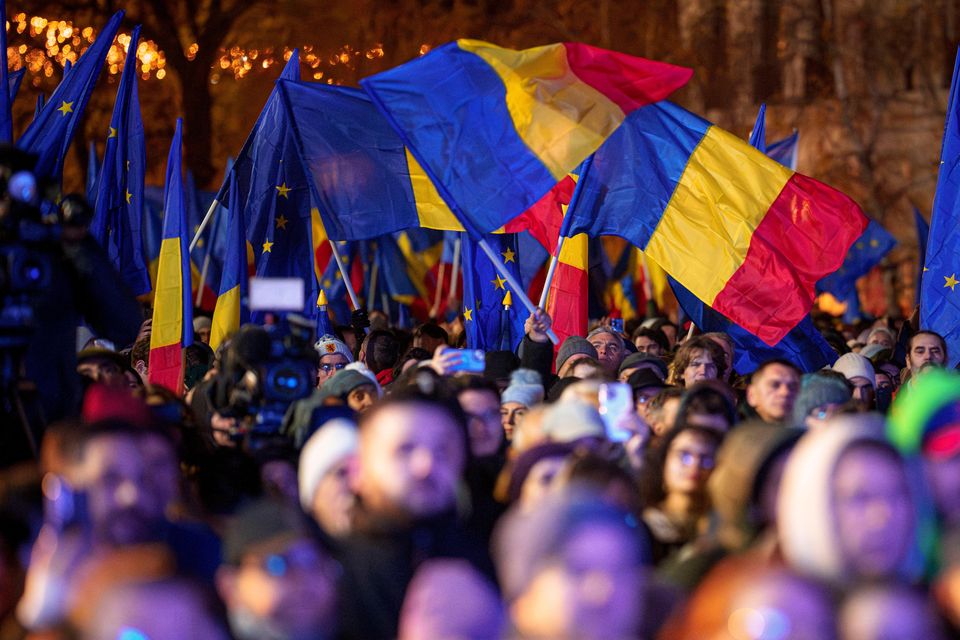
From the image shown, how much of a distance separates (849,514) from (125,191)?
23.8ft

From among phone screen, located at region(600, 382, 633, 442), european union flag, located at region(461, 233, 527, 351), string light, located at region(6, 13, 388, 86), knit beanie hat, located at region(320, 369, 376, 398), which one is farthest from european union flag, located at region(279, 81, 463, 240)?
string light, located at region(6, 13, 388, 86)

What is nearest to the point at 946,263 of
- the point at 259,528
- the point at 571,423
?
the point at 571,423

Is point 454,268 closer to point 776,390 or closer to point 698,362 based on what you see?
point 698,362

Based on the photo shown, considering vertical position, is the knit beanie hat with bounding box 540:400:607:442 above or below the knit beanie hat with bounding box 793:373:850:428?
above

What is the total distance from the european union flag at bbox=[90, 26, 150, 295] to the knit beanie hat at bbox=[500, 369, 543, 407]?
3.53 m

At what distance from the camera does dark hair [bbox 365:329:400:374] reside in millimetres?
8750

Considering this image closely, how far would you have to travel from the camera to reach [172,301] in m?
8.31

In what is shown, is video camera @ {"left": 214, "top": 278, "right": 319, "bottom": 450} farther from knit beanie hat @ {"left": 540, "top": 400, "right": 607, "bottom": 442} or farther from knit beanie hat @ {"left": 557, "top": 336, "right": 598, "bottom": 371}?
knit beanie hat @ {"left": 557, "top": 336, "right": 598, "bottom": 371}

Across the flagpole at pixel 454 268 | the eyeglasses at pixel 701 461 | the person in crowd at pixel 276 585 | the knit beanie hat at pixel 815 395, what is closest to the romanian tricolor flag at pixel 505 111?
the knit beanie hat at pixel 815 395

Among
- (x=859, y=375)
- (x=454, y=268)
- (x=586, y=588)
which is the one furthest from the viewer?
(x=454, y=268)

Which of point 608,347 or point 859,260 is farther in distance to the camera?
point 859,260

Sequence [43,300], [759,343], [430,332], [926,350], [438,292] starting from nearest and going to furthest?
[43,300] → [926,350] → [759,343] → [430,332] → [438,292]

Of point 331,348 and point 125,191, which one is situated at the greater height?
point 125,191

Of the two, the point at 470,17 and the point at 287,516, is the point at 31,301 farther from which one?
the point at 470,17
